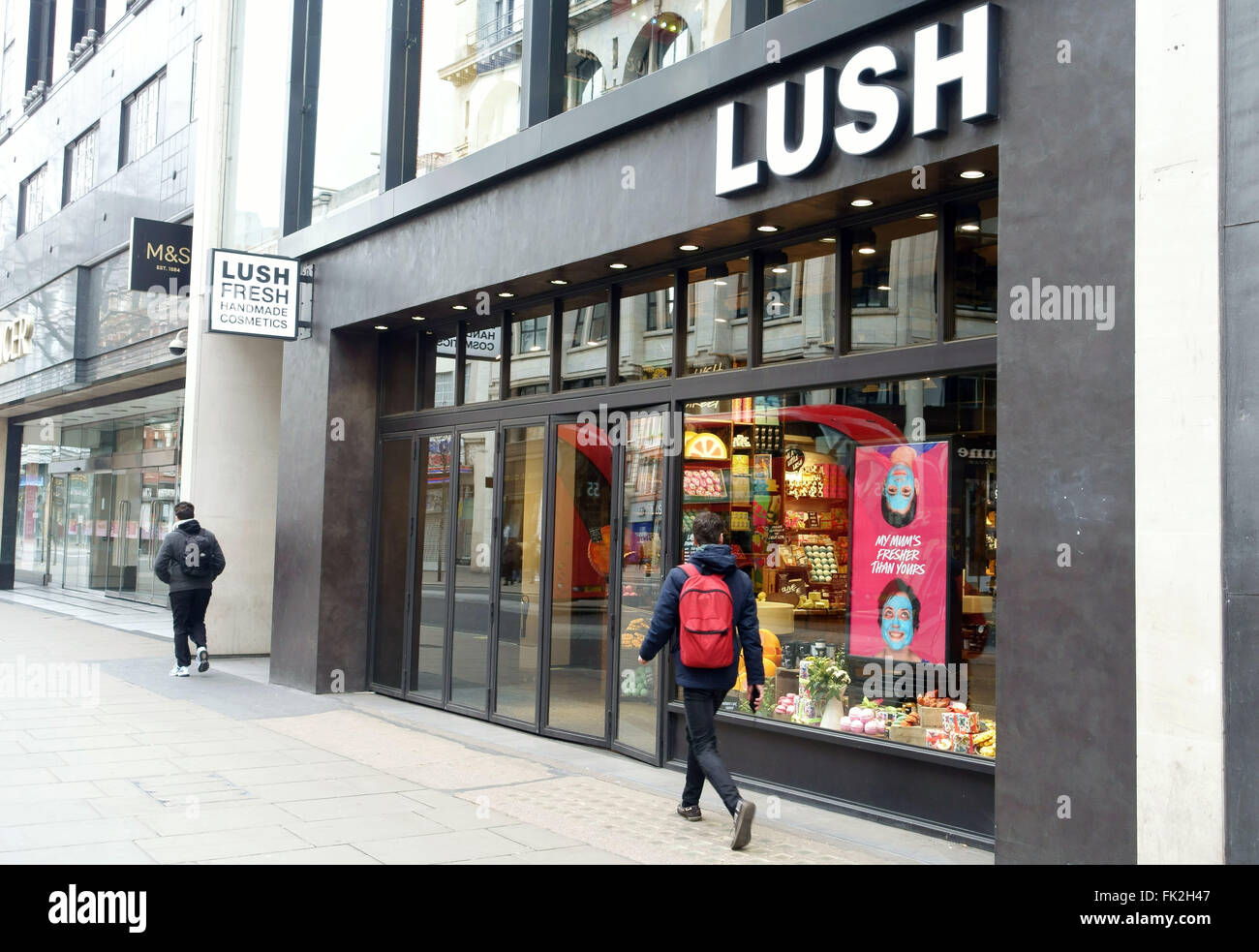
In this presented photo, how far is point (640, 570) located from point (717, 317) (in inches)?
81.5

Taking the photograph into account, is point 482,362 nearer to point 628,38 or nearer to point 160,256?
point 628,38

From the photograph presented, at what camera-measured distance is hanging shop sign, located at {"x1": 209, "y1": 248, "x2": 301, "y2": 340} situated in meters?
12.3

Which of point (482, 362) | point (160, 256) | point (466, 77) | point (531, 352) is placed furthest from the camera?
point (160, 256)

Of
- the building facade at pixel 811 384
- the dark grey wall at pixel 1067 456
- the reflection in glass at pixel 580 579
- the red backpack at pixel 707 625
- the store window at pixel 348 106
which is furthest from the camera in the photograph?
the store window at pixel 348 106

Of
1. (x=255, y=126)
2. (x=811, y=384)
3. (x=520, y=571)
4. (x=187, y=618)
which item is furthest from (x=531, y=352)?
(x=255, y=126)

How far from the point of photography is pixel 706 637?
6.76 m

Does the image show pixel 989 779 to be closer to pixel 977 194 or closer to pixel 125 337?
pixel 977 194

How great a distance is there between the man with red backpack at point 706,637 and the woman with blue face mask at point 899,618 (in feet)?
3.42

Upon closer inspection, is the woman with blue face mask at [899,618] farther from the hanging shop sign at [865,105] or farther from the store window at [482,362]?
the store window at [482,362]

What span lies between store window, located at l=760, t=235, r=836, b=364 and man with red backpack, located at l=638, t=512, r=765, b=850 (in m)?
1.61

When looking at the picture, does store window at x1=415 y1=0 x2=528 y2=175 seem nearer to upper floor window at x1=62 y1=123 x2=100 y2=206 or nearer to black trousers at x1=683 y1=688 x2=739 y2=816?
black trousers at x1=683 y1=688 x2=739 y2=816

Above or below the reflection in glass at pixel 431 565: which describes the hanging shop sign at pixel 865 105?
above

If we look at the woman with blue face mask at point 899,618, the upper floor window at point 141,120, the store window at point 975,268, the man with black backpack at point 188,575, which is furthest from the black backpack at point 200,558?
the store window at point 975,268

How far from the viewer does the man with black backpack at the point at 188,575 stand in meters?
13.1
